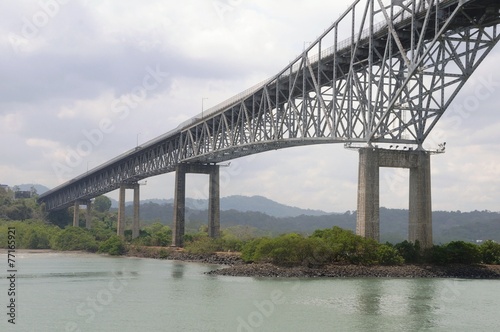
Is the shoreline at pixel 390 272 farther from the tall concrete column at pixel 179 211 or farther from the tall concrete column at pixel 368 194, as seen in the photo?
the tall concrete column at pixel 179 211

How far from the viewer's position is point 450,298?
41812mm

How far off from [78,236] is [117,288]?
2698 inches

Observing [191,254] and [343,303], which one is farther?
[191,254]

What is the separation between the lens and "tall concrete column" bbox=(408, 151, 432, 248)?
55031 mm

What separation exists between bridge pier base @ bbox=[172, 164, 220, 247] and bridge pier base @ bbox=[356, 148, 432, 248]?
42.4 metres

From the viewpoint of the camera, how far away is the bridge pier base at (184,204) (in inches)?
3765

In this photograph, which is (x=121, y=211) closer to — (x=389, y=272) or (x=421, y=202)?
(x=389, y=272)

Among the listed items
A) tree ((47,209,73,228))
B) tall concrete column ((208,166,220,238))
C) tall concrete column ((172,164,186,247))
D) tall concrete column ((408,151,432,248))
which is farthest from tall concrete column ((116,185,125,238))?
tall concrete column ((408,151,432,248))

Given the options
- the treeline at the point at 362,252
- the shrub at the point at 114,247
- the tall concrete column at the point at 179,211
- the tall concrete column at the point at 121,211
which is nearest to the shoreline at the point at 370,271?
the treeline at the point at 362,252

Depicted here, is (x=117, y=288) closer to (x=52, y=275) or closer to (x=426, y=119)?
(x=52, y=275)

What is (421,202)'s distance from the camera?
180 ft

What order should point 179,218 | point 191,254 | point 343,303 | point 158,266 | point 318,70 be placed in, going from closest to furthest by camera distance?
1. point 343,303
2. point 318,70
3. point 158,266
4. point 191,254
5. point 179,218

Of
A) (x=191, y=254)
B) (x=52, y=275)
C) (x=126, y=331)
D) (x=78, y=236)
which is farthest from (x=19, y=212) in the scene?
(x=126, y=331)

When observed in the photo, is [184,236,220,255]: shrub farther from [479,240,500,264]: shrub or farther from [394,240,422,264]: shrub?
[479,240,500,264]: shrub
